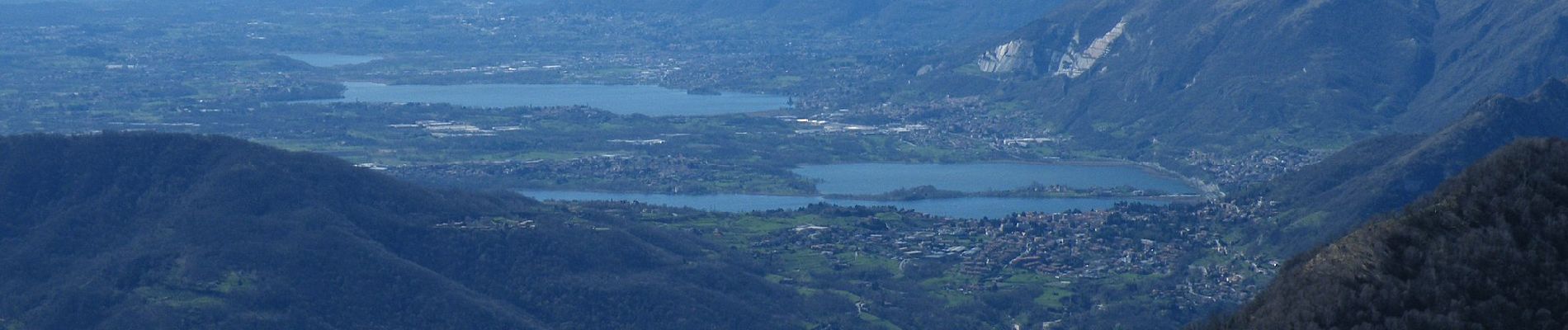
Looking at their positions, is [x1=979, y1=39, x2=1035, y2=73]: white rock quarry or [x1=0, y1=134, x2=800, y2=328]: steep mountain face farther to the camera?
[x1=979, y1=39, x2=1035, y2=73]: white rock quarry

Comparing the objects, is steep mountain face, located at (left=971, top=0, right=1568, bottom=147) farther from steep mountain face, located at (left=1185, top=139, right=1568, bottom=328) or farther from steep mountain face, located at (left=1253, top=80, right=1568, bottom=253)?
steep mountain face, located at (left=1185, top=139, right=1568, bottom=328)

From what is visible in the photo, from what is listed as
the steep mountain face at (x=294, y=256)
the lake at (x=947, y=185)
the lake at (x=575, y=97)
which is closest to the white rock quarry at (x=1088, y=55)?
the lake at (x=575, y=97)

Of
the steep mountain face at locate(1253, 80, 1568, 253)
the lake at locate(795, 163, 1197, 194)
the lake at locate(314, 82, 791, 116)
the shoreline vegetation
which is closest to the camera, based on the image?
the steep mountain face at locate(1253, 80, 1568, 253)

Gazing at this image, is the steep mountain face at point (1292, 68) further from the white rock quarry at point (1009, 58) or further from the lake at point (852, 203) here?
the lake at point (852, 203)

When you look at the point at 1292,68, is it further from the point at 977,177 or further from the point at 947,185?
the point at 947,185

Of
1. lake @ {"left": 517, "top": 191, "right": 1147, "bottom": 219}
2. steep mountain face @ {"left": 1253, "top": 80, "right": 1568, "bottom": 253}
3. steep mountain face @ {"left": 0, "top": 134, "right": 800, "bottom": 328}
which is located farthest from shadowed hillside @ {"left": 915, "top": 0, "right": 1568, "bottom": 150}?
steep mountain face @ {"left": 0, "top": 134, "right": 800, "bottom": 328}

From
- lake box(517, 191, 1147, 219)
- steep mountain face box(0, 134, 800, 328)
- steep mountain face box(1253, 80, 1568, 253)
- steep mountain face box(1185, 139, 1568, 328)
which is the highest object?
steep mountain face box(1185, 139, 1568, 328)

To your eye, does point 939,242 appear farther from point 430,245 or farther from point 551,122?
point 551,122
